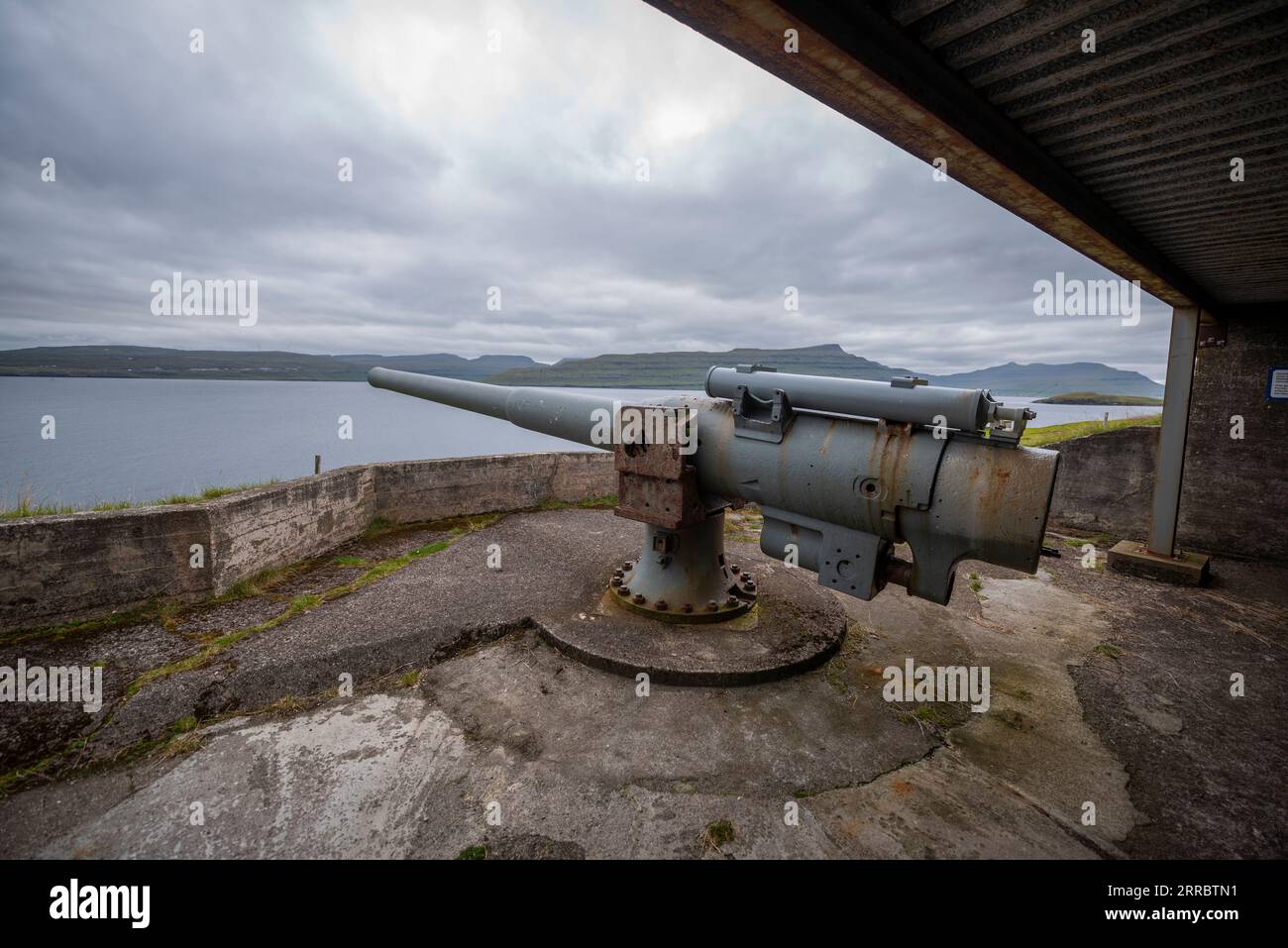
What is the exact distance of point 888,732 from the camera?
3312 mm

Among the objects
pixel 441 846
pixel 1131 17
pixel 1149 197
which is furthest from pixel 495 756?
pixel 1149 197

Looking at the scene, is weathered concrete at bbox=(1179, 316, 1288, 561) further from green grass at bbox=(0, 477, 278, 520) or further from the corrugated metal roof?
green grass at bbox=(0, 477, 278, 520)

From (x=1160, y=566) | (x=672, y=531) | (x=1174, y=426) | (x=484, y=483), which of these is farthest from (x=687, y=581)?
(x=1174, y=426)

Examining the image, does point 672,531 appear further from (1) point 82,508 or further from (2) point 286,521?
(1) point 82,508

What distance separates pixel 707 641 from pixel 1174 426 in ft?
22.3

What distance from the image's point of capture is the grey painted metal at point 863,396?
3057mm

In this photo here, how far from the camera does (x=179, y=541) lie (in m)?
4.73

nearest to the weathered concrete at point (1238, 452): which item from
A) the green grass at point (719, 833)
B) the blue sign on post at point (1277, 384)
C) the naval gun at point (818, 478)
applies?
the blue sign on post at point (1277, 384)

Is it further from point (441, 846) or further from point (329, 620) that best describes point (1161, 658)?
point (329, 620)

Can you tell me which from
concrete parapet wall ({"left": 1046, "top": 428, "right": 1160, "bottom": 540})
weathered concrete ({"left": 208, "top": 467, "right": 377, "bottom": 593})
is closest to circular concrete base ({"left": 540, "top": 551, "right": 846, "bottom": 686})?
weathered concrete ({"left": 208, "top": 467, "right": 377, "bottom": 593})

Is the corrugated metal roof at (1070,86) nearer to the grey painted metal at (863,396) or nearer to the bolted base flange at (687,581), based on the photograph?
the grey painted metal at (863,396)

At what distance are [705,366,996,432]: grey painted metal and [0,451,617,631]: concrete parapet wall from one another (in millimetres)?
4827

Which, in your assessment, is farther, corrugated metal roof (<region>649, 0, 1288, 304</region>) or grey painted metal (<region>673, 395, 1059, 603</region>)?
grey painted metal (<region>673, 395, 1059, 603</region>)

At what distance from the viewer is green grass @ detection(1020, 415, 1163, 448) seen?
8.48 m
